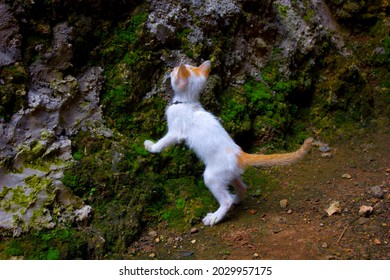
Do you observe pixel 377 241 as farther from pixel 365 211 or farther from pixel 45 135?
pixel 45 135

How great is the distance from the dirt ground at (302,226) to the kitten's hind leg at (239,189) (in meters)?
0.13

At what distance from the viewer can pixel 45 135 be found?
4344 millimetres

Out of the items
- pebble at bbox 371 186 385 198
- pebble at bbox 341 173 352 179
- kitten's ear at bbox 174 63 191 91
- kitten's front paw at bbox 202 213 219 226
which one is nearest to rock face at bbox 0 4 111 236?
kitten's ear at bbox 174 63 191 91

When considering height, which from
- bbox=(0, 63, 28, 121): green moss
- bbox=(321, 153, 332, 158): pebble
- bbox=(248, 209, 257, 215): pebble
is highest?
bbox=(0, 63, 28, 121): green moss

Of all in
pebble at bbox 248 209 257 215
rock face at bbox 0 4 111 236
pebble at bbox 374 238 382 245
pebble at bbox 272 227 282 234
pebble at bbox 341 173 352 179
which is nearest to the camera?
pebble at bbox 374 238 382 245

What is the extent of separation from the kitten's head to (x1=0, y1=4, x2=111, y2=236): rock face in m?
1.07

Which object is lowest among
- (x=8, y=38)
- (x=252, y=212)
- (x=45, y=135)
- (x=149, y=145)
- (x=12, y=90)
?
(x=252, y=212)

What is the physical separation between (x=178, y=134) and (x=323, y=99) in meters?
3.18

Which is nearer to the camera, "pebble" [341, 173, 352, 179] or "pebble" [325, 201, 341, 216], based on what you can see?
"pebble" [325, 201, 341, 216]

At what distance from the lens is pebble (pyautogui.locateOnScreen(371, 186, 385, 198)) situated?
4.61 meters

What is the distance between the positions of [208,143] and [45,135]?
1.81m

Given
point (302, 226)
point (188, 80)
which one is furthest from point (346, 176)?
point (188, 80)

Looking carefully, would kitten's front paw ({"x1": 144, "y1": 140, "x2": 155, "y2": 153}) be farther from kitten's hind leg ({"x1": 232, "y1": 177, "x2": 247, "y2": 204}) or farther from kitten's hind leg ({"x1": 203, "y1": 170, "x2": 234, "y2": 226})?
kitten's hind leg ({"x1": 232, "y1": 177, "x2": 247, "y2": 204})
